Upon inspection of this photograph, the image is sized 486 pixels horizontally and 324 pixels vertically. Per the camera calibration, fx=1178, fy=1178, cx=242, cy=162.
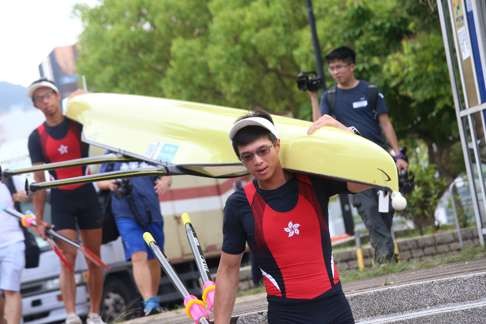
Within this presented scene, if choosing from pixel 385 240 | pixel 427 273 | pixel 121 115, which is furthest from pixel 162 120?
pixel 385 240

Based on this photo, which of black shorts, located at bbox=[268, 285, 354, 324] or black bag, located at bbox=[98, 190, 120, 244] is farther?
black bag, located at bbox=[98, 190, 120, 244]

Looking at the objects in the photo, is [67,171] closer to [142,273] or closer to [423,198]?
[142,273]

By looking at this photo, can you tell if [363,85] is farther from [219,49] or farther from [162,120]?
[219,49]

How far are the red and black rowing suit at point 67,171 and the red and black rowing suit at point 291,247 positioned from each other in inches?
163

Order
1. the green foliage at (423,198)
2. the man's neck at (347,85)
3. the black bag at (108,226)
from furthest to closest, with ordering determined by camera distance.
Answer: the green foliage at (423,198) → the black bag at (108,226) → the man's neck at (347,85)

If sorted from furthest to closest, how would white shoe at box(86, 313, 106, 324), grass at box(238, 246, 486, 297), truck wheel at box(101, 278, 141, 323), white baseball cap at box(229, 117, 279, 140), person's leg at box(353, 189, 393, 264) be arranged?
truck wheel at box(101, 278, 141, 323) → person's leg at box(353, 189, 393, 264) → white shoe at box(86, 313, 106, 324) → grass at box(238, 246, 486, 297) → white baseball cap at box(229, 117, 279, 140)

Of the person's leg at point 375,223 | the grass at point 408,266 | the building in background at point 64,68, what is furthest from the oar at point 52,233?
the building in background at point 64,68

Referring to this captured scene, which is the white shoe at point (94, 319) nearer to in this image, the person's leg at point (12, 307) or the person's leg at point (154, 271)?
the person's leg at point (12, 307)

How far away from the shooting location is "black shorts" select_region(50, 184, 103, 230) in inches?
381

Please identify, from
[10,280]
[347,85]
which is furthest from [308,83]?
[10,280]

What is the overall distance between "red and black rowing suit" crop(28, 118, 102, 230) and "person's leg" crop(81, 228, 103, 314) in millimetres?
86

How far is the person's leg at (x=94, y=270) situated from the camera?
32.7ft

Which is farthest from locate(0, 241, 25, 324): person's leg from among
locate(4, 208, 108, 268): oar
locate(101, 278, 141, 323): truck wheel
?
locate(101, 278, 141, 323): truck wheel

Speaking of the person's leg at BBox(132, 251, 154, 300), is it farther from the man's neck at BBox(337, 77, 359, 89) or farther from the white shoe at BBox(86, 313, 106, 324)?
the man's neck at BBox(337, 77, 359, 89)
